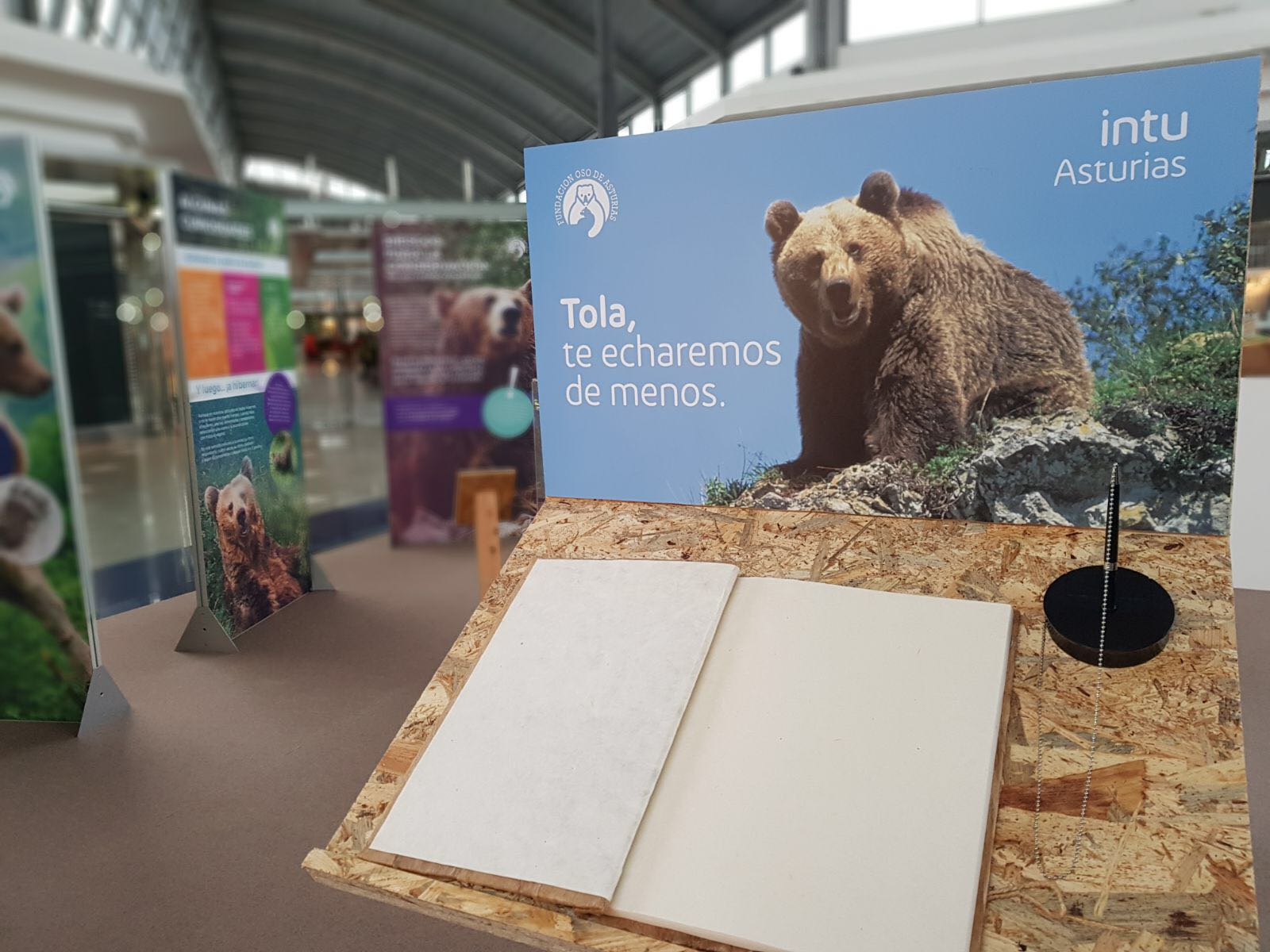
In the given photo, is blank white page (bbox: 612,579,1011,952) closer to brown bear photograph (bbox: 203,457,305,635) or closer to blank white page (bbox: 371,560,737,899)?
blank white page (bbox: 371,560,737,899)

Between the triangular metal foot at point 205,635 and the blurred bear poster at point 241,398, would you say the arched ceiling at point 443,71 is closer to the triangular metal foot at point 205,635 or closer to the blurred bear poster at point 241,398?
the blurred bear poster at point 241,398

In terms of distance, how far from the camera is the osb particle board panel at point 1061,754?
1317 mm

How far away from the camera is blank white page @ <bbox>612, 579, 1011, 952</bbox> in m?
1.40

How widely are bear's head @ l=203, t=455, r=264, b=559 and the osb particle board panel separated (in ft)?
9.62

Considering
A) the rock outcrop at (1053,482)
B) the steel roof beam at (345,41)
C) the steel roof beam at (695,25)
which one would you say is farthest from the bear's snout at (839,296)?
the steel roof beam at (345,41)

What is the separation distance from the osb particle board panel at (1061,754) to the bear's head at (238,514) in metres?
2.93

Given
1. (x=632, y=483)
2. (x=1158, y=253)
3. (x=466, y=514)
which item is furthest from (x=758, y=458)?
(x=466, y=514)

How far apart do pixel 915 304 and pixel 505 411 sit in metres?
4.89

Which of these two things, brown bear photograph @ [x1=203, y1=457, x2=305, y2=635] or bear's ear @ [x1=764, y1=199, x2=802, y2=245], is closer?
bear's ear @ [x1=764, y1=199, x2=802, y2=245]

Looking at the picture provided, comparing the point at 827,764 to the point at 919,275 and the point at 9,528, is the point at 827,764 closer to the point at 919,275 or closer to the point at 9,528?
the point at 919,275

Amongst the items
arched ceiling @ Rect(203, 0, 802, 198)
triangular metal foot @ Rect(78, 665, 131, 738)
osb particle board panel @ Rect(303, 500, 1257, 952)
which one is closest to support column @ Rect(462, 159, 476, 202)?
arched ceiling @ Rect(203, 0, 802, 198)

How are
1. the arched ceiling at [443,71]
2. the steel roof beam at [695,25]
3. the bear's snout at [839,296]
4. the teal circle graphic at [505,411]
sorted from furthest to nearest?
the steel roof beam at [695,25], the teal circle graphic at [505,411], the arched ceiling at [443,71], the bear's snout at [839,296]

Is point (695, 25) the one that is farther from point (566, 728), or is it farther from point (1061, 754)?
point (1061, 754)

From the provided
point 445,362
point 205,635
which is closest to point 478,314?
point 445,362
